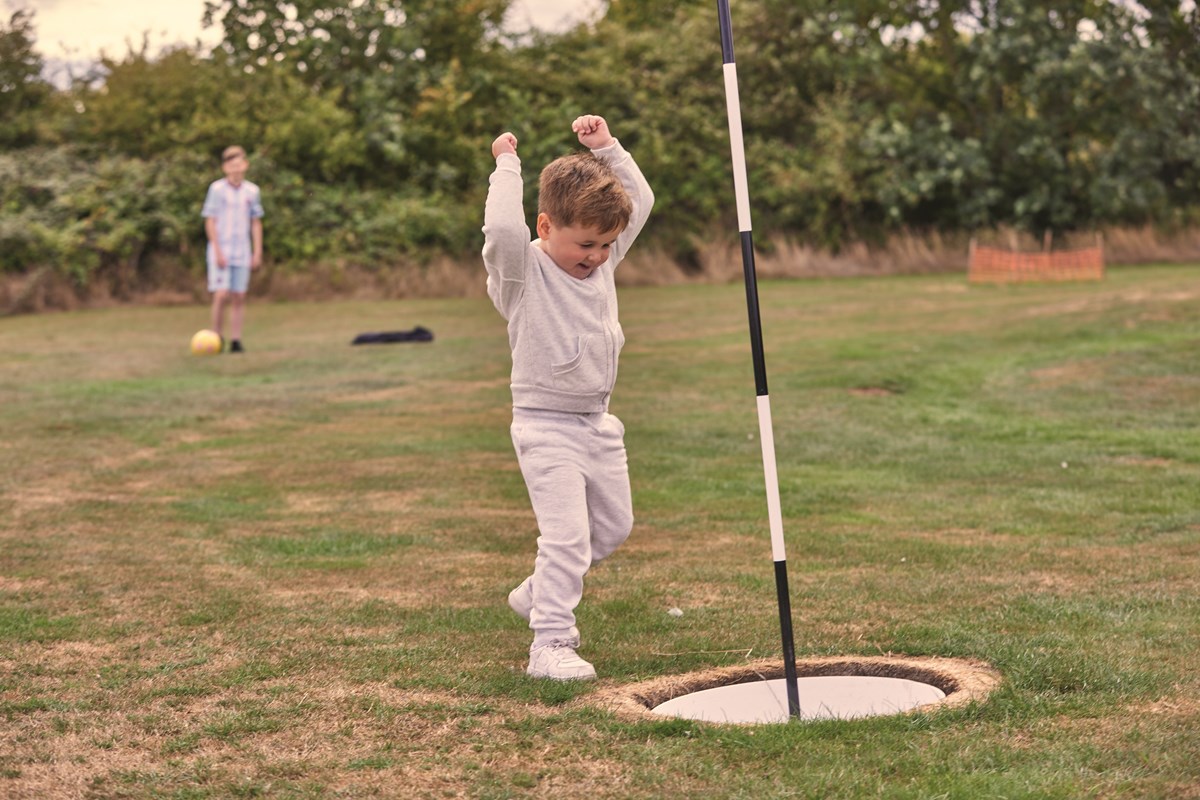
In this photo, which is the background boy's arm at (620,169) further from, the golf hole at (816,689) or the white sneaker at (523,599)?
the golf hole at (816,689)

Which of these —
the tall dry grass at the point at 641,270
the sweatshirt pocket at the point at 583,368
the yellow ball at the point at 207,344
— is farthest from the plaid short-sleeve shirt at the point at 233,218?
the sweatshirt pocket at the point at 583,368

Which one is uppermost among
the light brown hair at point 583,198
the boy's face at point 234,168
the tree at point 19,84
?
the tree at point 19,84

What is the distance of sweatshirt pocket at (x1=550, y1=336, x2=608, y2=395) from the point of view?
17.1 feet

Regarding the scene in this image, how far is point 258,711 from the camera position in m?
4.66

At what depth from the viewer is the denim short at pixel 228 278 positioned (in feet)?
57.1

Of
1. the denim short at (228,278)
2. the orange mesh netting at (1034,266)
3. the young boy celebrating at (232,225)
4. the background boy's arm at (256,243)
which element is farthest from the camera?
the orange mesh netting at (1034,266)

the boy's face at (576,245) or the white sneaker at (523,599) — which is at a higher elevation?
the boy's face at (576,245)

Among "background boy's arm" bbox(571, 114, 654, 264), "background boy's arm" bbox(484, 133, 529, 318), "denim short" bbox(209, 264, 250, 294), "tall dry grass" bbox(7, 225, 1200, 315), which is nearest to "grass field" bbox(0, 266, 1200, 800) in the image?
"background boy's arm" bbox(484, 133, 529, 318)

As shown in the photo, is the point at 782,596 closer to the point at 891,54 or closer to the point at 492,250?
the point at 492,250

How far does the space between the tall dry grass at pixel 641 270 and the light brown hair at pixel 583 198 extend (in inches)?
937

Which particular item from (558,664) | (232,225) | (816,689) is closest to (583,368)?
(558,664)

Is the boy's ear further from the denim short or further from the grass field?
the denim short

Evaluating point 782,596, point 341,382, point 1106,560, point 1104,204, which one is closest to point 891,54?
point 1104,204

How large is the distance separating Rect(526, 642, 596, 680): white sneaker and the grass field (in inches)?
3.5
